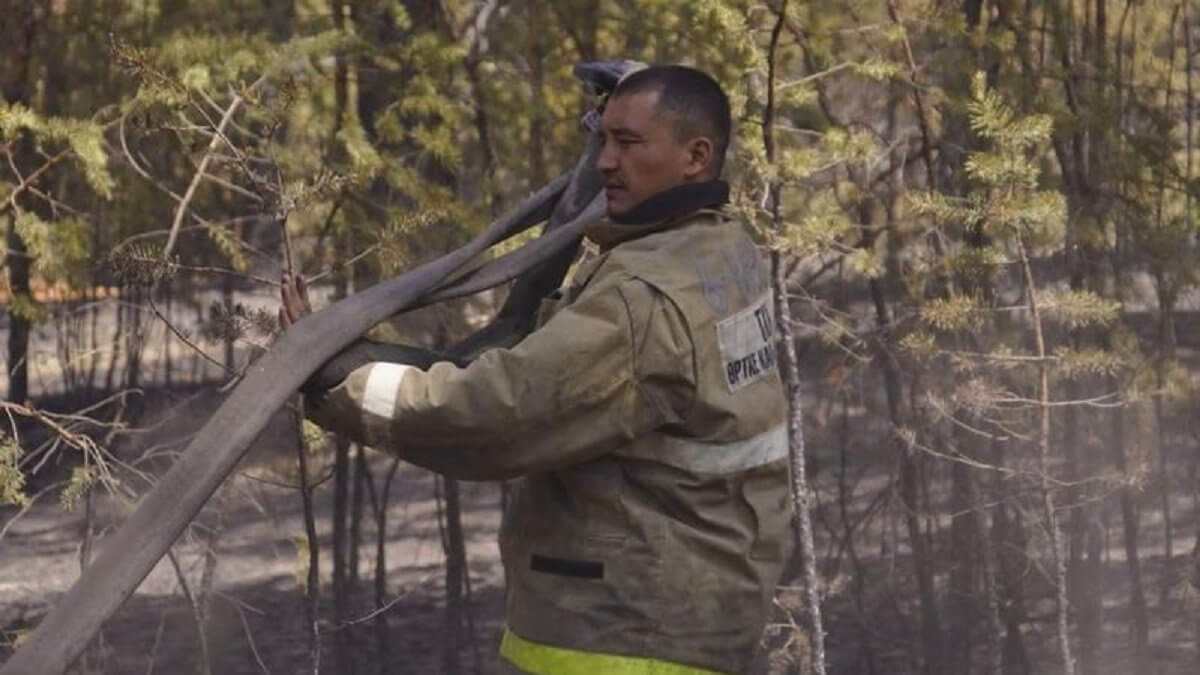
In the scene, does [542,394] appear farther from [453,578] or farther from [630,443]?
[453,578]

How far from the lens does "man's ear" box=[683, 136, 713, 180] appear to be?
3.81m

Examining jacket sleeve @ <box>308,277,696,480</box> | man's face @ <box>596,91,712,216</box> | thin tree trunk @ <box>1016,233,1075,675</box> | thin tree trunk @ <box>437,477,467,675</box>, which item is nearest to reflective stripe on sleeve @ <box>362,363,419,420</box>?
jacket sleeve @ <box>308,277,696,480</box>

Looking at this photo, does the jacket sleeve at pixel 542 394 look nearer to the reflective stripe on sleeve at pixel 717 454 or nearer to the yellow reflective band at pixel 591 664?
the reflective stripe on sleeve at pixel 717 454

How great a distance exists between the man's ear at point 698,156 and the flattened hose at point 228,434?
0.28 meters

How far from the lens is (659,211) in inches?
149

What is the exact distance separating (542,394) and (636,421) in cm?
18

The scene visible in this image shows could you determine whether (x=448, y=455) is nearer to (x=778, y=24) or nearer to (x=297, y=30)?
(x=778, y=24)

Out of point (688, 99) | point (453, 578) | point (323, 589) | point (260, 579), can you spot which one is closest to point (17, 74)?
point (260, 579)

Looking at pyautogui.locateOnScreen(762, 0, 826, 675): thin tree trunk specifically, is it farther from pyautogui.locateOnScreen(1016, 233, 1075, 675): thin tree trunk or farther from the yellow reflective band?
the yellow reflective band

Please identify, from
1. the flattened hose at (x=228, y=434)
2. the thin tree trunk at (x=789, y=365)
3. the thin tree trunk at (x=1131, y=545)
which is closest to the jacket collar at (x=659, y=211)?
the flattened hose at (x=228, y=434)

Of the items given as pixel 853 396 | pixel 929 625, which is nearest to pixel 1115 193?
pixel 853 396

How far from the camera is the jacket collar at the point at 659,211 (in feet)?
12.4

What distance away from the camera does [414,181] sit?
732 centimetres

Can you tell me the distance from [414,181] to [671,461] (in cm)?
378
